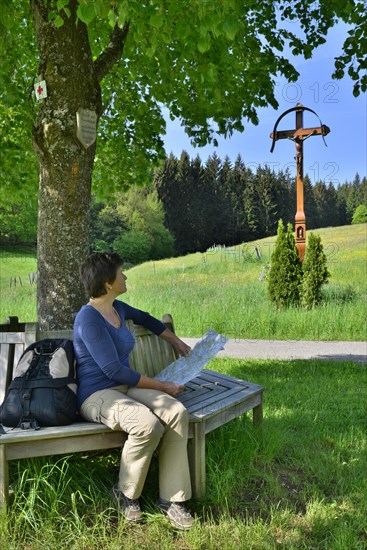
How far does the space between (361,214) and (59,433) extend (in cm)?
2764

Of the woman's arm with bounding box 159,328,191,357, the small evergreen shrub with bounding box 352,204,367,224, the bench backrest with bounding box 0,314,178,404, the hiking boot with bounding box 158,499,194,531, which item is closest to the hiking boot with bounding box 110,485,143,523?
the hiking boot with bounding box 158,499,194,531

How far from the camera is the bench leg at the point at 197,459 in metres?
2.98

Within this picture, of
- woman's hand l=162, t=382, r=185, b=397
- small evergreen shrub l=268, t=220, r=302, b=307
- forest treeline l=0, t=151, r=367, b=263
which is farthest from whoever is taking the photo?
forest treeline l=0, t=151, r=367, b=263

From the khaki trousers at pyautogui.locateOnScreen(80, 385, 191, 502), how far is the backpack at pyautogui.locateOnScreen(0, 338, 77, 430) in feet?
0.48

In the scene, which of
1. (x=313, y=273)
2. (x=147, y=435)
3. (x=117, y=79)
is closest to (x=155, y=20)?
(x=147, y=435)

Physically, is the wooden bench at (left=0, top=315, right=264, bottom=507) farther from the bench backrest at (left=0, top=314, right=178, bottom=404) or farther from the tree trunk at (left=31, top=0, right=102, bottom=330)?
the tree trunk at (left=31, top=0, right=102, bottom=330)

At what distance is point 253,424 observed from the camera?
3.86m

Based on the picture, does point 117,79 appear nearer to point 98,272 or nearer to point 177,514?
point 98,272

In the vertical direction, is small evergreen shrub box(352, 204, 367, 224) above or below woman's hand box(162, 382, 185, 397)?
above

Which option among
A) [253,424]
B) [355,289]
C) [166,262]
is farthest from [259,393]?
[166,262]

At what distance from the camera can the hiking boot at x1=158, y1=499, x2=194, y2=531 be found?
268cm

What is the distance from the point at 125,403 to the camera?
9.20 feet

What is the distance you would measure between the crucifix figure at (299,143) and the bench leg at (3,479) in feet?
31.7

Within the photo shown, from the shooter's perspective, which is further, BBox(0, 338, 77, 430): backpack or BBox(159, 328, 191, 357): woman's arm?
BBox(159, 328, 191, 357): woman's arm
